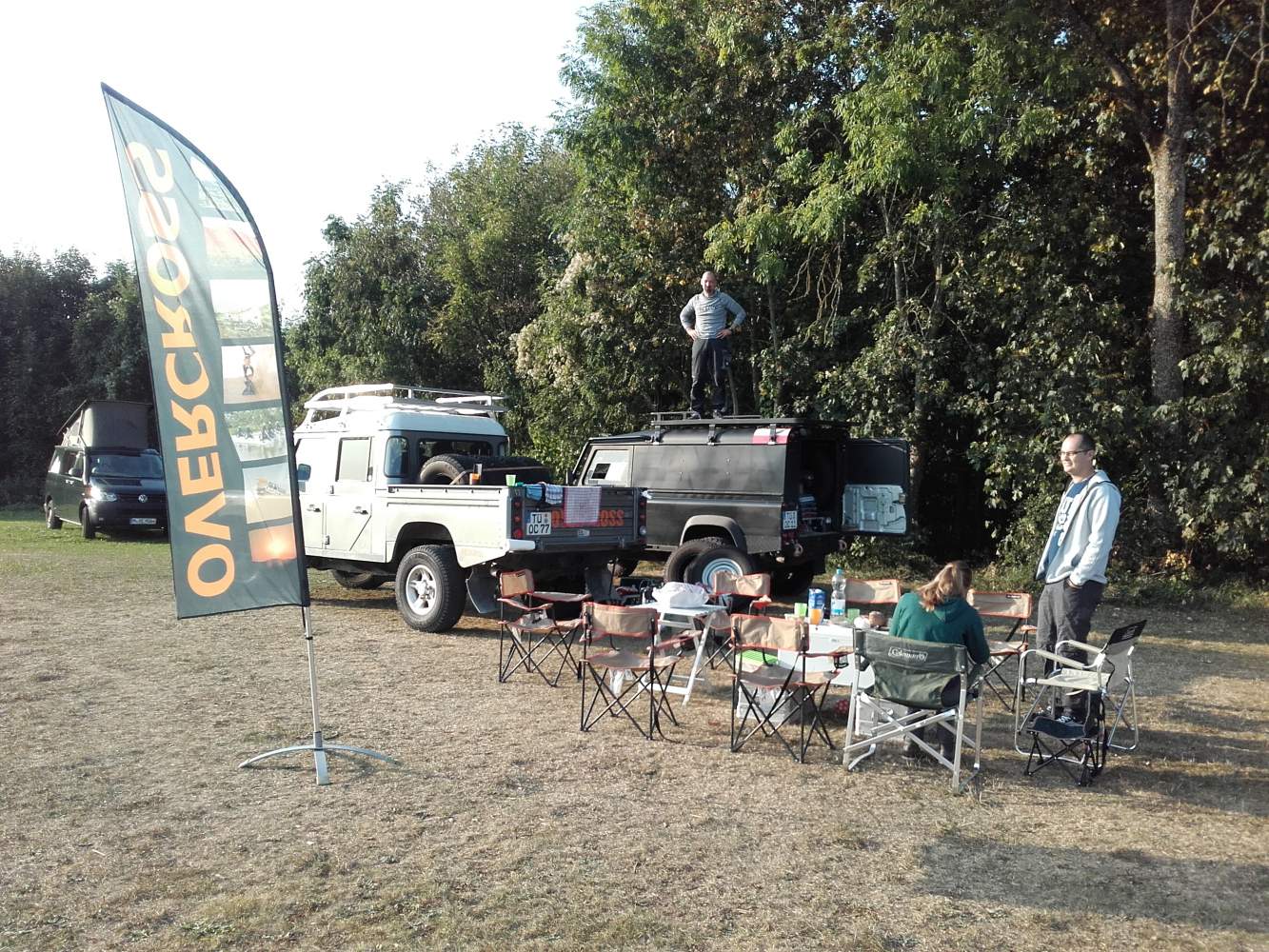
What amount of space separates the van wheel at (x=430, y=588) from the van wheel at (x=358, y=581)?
263cm

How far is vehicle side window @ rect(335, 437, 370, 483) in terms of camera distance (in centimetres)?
982

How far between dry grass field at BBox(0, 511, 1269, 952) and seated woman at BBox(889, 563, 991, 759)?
2.17 ft

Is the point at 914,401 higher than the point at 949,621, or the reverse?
the point at 914,401

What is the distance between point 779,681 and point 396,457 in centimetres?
527

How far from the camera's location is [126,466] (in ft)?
61.7

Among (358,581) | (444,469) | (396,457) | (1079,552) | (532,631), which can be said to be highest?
(396,457)

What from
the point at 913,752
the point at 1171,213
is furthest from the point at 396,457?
the point at 1171,213

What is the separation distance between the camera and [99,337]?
3152 cm

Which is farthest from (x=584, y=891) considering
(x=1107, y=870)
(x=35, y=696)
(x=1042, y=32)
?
(x=1042, y=32)

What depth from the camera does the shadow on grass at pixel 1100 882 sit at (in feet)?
12.2

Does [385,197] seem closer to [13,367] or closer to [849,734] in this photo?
[13,367]

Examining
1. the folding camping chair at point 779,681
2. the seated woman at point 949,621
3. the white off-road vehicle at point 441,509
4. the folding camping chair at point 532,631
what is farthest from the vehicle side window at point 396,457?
the seated woman at point 949,621

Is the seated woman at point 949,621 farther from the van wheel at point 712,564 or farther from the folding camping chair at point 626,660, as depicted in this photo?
the van wheel at point 712,564

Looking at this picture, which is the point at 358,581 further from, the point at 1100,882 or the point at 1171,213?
the point at 1171,213
